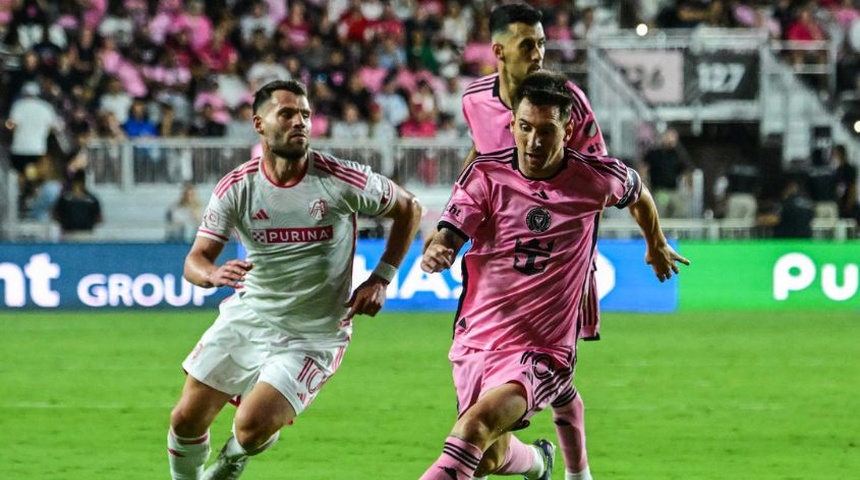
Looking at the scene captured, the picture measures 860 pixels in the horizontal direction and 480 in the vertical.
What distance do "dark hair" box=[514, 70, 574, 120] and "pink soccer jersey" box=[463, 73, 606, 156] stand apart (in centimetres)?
71

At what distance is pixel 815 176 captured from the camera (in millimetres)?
19891

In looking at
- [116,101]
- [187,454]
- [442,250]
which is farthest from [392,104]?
[442,250]

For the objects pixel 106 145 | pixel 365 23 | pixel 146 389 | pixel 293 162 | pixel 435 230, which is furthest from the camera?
pixel 365 23

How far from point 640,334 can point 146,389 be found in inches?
226

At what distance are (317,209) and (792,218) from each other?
13126 mm

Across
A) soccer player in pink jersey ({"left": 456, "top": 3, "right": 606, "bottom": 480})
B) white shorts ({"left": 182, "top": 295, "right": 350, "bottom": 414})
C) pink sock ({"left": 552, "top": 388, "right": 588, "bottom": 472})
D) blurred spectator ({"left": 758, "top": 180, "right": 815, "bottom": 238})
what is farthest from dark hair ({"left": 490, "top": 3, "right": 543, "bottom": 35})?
blurred spectator ({"left": 758, "top": 180, "right": 815, "bottom": 238})

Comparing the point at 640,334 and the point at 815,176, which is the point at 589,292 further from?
the point at 815,176

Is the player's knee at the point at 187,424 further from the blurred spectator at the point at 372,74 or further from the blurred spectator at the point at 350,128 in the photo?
the blurred spectator at the point at 372,74

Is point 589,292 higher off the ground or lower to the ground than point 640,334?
higher

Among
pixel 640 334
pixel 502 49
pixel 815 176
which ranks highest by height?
pixel 502 49

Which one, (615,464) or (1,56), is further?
(1,56)

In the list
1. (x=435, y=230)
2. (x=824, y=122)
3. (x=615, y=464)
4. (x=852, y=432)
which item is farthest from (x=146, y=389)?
(x=824, y=122)

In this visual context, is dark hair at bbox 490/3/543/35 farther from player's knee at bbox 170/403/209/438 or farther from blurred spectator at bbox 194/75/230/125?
blurred spectator at bbox 194/75/230/125

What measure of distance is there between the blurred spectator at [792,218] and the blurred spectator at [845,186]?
1072 millimetres
